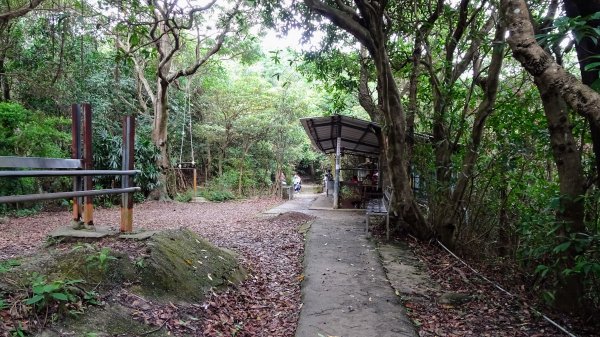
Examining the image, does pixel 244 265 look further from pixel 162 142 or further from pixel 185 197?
pixel 185 197

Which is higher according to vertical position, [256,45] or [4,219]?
[256,45]

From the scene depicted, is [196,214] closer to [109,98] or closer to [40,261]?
[109,98]

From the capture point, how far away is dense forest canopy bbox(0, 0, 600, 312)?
4.05m

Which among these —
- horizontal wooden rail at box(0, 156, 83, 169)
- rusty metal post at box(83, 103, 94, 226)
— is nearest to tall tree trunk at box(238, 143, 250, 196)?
rusty metal post at box(83, 103, 94, 226)

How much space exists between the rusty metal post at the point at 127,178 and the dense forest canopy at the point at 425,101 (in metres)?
1.37

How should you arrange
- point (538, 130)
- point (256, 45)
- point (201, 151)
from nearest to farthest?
1. point (538, 130)
2. point (256, 45)
3. point (201, 151)

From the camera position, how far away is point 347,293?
523 centimetres

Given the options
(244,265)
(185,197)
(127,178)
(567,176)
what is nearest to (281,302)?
(244,265)

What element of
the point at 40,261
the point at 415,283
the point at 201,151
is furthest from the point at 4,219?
the point at 201,151

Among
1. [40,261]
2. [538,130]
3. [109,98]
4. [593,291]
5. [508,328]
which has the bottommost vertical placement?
[508,328]

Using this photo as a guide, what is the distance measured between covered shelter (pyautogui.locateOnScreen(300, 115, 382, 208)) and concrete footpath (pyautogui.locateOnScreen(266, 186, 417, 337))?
446cm

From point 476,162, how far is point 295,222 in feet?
16.7

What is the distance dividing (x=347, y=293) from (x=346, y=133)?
9.49 m

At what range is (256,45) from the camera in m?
17.7
